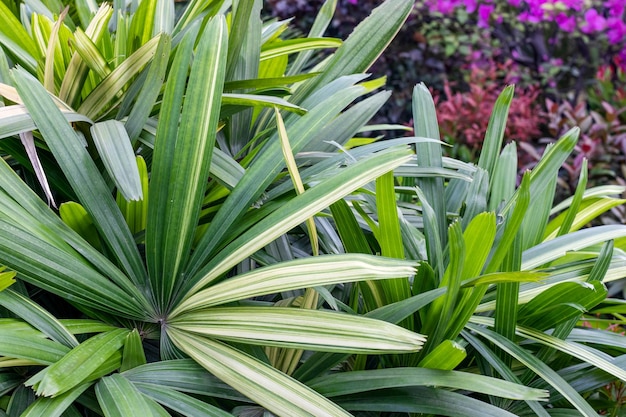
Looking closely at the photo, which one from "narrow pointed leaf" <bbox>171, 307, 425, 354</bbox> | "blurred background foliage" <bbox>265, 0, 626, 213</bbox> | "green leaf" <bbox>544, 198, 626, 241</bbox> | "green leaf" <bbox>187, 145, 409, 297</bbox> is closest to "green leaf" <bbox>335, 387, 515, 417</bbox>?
"narrow pointed leaf" <bbox>171, 307, 425, 354</bbox>

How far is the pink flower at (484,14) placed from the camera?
397 cm

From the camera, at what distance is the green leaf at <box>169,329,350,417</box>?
78cm

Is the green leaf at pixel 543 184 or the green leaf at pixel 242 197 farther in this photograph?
the green leaf at pixel 543 184

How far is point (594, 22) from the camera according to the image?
3.52 metres

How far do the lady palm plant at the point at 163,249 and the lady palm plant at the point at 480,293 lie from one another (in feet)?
0.27

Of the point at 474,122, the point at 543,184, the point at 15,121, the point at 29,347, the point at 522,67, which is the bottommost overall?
the point at 474,122

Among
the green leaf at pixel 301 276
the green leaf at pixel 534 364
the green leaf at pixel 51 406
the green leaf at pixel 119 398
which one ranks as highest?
the green leaf at pixel 301 276

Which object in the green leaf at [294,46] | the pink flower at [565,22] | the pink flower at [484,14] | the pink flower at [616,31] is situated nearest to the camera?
the green leaf at [294,46]

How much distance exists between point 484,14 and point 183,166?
3.51 metres

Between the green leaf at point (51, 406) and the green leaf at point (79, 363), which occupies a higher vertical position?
the green leaf at point (79, 363)

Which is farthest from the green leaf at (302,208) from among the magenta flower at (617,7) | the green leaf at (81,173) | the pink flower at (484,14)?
the pink flower at (484,14)

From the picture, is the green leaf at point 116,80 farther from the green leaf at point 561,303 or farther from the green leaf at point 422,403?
the green leaf at point 561,303

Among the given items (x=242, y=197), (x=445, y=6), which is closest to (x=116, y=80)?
(x=242, y=197)

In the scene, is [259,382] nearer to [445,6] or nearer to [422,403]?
[422,403]
